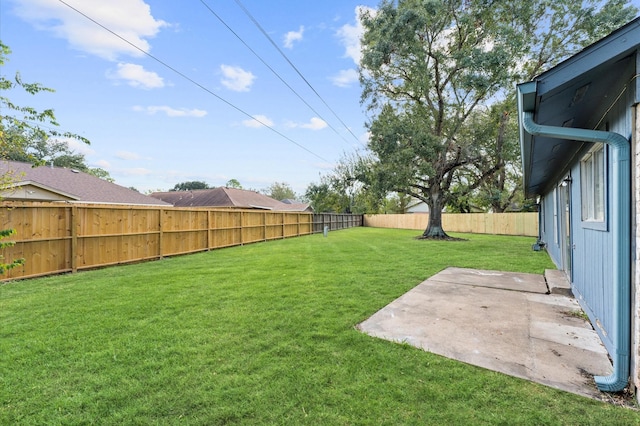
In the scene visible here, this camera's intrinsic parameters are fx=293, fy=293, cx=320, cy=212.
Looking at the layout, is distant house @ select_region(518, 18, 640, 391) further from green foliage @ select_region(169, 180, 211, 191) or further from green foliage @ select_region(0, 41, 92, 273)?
green foliage @ select_region(169, 180, 211, 191)

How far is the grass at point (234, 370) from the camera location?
1.88 m

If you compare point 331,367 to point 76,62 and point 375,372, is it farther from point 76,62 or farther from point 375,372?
point 76,62

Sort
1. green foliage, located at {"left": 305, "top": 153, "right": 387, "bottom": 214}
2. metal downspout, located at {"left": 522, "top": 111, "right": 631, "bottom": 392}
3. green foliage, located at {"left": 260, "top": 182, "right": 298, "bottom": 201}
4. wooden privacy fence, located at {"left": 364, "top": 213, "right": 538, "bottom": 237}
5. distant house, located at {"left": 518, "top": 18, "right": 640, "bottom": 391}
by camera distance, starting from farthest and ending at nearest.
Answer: green foliage, located at {"left": 260, "top": 182, "right": 298, "bottom": 201} → green foliage, located at {"left": 305, "top": 153, "right": 387, "bottom": 214} → wooden privacy fence, located at {"left": 364, "top": 213, "right": 538, "bottom": 237} → metal downspout, located at {"left": 522, "top": 111, "right": 631, "bottom": 392} → distant house, located at {"left": 518, "top": 18, "right": 640, "bottom": 391}

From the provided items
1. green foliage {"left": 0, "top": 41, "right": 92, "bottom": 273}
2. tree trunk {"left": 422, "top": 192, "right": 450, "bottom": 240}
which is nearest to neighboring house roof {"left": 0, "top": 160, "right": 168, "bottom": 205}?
green foliage {"left": 0, "top": 41, "right": 92, "bottom": 273}

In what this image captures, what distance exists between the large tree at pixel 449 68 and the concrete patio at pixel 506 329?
9.58 m

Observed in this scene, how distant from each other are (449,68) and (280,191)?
147ft

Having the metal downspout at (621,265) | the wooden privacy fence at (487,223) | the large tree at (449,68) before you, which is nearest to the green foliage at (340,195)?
the wooden privacy fence at (487,223)

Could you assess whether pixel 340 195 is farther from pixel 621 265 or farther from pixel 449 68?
pixel 621 265

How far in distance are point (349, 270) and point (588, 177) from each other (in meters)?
4.36

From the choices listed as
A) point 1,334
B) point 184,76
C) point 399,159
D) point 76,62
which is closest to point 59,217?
point 1,334

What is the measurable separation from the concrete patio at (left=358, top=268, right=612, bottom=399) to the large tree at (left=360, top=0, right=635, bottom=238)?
9.58 meters

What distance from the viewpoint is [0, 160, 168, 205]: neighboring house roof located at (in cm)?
1067

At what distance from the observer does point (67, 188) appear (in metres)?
13.1

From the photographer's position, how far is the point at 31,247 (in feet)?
19.4
